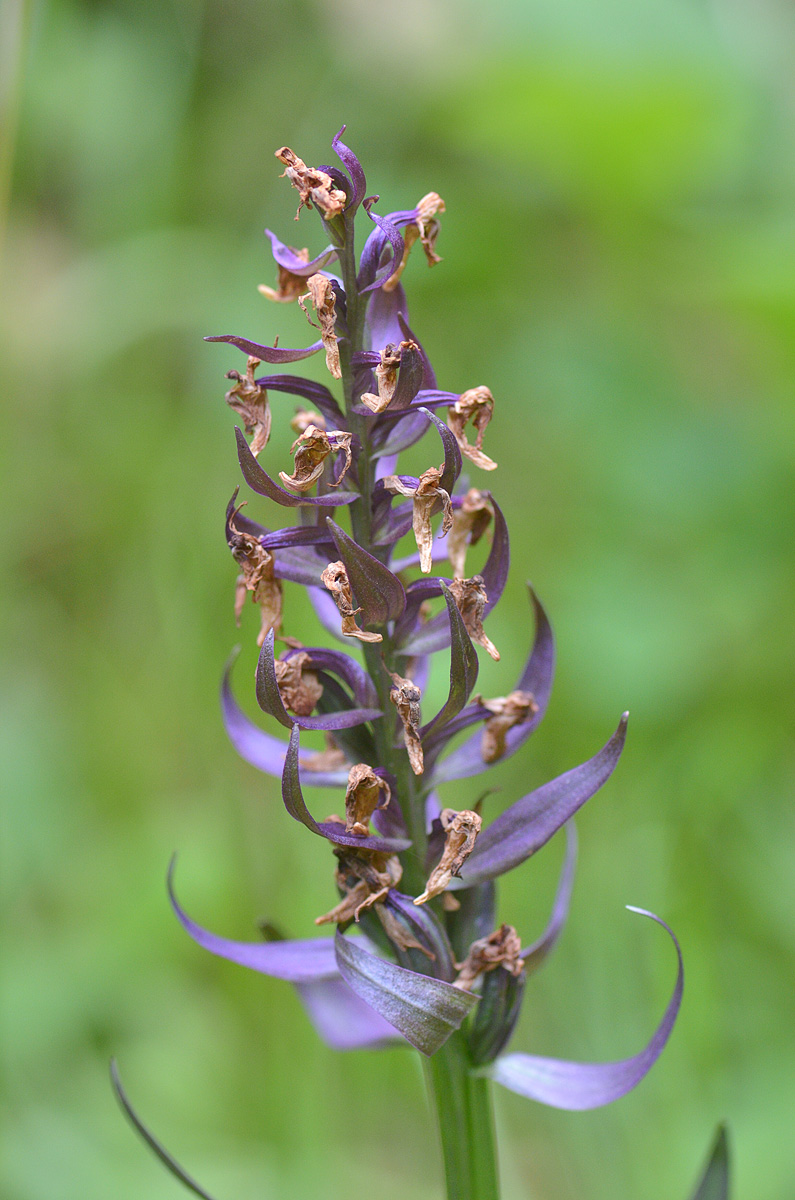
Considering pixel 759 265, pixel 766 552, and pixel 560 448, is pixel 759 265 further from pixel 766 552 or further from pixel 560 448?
pixel 560 448

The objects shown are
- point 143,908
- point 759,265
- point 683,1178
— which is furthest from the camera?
point 759,265

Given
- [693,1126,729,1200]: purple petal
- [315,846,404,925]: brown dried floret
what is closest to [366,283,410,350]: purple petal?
[315,846,404,925]: brown dried floret

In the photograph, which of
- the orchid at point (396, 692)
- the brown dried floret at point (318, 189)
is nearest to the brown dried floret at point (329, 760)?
the orchid at point (396, 692)

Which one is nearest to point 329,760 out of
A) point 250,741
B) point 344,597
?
point 250,741

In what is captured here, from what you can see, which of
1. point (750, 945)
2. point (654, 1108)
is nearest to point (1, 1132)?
point (654, 1108)

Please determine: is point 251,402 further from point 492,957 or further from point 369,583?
point 492,957

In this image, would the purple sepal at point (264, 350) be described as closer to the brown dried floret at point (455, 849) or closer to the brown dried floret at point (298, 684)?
the brown dried floret at point (298, 684)
